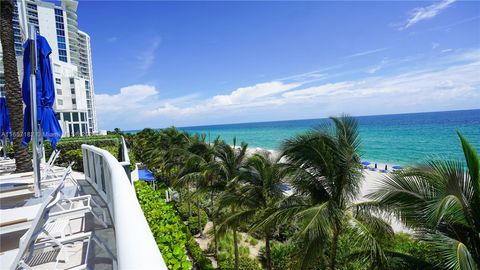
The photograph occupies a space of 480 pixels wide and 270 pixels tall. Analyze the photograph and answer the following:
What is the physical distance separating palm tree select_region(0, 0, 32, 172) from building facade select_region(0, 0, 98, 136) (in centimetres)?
3118

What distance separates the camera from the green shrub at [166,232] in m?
3.31

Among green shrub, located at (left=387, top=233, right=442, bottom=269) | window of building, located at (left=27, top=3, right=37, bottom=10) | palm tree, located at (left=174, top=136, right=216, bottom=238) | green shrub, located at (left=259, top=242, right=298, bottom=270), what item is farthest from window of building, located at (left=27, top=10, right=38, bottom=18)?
green shrub, located at (left=387, top=233, right=442, bottom=269)

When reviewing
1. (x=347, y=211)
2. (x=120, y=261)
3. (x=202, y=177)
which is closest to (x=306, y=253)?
(x=347, y=211)

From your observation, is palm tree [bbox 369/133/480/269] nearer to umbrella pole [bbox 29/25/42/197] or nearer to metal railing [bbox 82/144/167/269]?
metal railing [bbox 82/144/167/269]

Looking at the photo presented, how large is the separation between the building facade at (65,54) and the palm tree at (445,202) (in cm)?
4106

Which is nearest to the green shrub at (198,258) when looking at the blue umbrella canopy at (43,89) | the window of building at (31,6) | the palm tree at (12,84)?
the palm tree at (12,84)

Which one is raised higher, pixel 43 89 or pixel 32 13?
pixel 32 13

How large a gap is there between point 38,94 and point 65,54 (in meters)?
70.6

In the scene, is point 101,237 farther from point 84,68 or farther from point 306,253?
point 84,68

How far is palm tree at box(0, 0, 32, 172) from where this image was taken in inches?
318

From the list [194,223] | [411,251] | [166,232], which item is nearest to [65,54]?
[194,223]

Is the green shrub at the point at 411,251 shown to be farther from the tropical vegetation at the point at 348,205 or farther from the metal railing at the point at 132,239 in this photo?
the metal railing at the point at 132,239

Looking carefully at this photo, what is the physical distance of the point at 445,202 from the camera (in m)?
4.07

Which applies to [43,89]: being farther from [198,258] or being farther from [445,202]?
[198,258]
